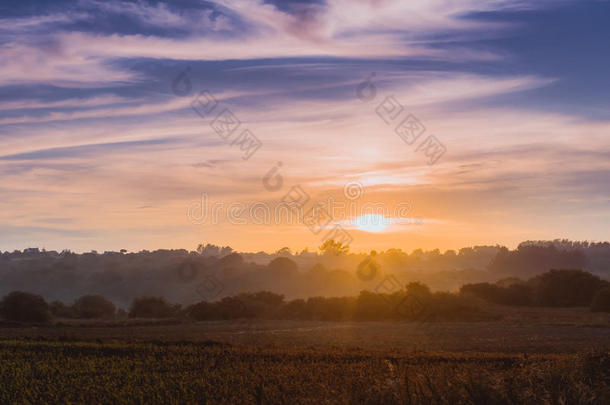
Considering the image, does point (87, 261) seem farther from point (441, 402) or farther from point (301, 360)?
point (441, 402)

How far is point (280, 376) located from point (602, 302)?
1754 inches

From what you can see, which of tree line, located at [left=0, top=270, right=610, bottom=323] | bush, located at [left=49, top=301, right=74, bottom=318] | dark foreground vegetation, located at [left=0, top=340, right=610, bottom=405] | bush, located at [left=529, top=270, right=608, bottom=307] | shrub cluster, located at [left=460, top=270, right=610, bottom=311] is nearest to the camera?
dark foreground vegetation, located at [left=0, top=340, right=610, bottom=405]

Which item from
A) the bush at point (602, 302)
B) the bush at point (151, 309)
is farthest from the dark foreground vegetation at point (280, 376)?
the bush at point (151, 309)

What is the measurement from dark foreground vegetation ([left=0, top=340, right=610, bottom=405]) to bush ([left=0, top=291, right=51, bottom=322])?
28.8 metres

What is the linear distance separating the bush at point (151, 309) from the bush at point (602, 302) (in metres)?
41.4

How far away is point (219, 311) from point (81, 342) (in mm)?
27378

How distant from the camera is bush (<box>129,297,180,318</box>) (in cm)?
6676

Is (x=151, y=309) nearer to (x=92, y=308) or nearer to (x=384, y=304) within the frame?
(x=92, y=308)

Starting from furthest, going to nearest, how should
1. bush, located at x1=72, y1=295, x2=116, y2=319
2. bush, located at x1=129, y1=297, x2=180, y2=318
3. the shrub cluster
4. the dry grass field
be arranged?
bush, located at x1=72, y1=295, x2=116, y2=319 → bush, located at x1=129, y1=297, x2=180, y2=318 → the shrub cluster → the dry grass field

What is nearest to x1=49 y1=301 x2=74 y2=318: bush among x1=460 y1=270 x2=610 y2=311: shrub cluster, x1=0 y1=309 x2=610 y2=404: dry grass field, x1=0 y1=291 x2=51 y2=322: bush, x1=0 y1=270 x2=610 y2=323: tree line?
x1=0 y1=270 x2=610 y2=323: tree line

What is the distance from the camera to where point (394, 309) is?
57.5 m

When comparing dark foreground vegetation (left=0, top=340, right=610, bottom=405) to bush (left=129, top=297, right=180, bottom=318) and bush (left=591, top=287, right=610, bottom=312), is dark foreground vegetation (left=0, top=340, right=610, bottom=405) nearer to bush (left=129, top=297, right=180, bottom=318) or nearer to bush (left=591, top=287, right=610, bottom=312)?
bush (left=591, top=287, right=610, bottom=312)

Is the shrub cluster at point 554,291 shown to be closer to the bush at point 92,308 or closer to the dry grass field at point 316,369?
the dry grass field at point 316,369

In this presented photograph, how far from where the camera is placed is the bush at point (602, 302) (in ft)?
181
